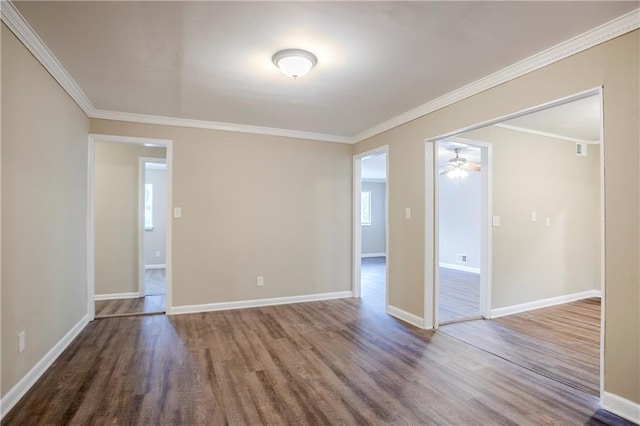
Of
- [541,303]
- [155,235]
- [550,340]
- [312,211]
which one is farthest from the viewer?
[155,235]

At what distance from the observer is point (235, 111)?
3.87 m

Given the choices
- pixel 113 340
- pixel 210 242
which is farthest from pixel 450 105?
pixel 113 340

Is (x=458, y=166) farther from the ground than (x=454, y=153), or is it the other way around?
(x=454, y=153)

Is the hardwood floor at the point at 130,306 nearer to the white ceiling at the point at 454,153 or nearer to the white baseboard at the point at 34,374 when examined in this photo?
the white baseboard at the point at 34,374

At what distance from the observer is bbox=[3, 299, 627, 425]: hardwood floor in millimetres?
2072

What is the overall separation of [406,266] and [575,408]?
2037 millimetres

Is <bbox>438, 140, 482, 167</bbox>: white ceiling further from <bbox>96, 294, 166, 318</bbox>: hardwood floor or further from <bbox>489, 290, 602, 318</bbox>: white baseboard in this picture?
<bbox>96, 294, 166, 318</bbox>: hardwood floor

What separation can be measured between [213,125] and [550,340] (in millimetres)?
4562

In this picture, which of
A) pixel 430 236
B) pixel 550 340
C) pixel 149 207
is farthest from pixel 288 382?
pixel 149 207

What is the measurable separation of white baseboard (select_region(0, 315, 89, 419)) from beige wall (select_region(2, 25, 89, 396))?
0.05 m

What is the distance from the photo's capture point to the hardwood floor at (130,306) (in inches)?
167

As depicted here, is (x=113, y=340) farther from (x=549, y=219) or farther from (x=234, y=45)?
(x=549, y=219)

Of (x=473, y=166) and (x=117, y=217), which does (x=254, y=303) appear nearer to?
(x=117, y=217)

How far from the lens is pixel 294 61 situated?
2441 mm
